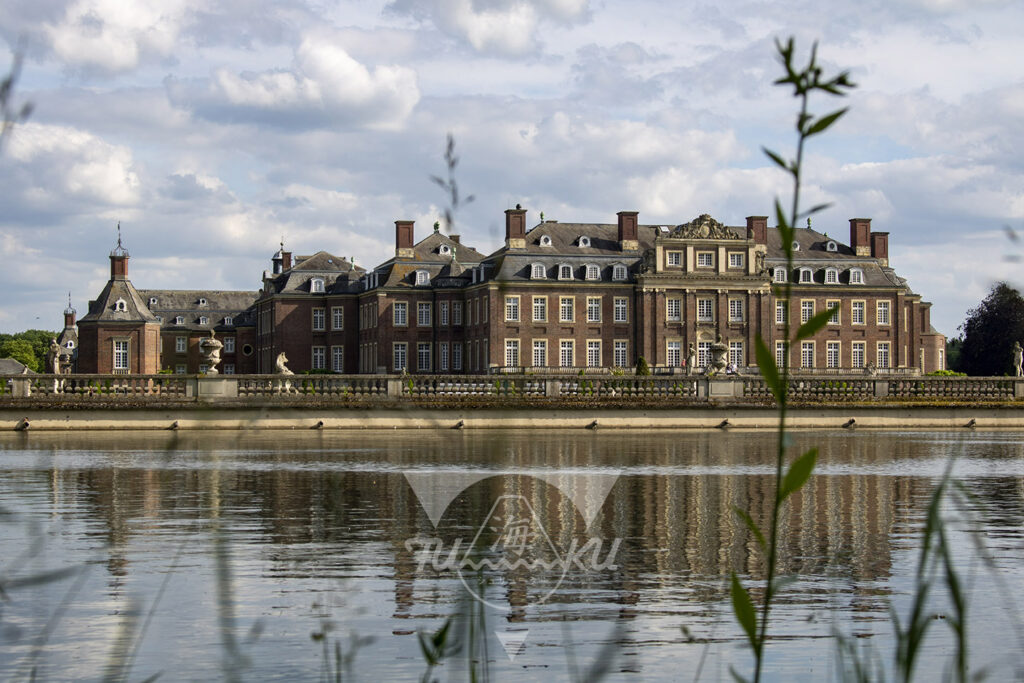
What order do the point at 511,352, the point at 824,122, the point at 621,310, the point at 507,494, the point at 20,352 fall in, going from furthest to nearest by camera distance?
the point at 20,352
the point at 621,310
the point at 511,352
the point at 507,494
the point at 824,122

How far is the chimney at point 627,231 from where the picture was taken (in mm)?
74750

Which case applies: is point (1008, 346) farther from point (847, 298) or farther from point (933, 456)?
point (933, 456)

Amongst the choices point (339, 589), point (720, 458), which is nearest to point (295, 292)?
point (720, 458)

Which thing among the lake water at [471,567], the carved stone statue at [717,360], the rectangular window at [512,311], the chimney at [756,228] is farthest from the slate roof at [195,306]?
the lake water at [471,567]

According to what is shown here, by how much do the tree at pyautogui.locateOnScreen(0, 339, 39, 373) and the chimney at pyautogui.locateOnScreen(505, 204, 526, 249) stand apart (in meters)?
69.9

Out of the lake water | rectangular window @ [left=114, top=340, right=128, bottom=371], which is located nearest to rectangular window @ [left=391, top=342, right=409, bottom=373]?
rectangular window @ [left=114, top=340, right=128, bottom=371]

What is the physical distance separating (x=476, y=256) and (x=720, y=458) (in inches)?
2282

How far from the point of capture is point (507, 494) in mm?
16656

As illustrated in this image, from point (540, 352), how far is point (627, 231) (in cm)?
888

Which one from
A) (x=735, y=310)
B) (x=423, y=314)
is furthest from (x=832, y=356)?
(x=423, y=314)

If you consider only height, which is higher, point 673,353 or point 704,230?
point 704,230

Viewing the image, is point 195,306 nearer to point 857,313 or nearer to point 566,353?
point 566,353

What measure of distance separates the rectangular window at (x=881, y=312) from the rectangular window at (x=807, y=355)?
4352 mm

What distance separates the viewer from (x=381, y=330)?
76562 millimetres
